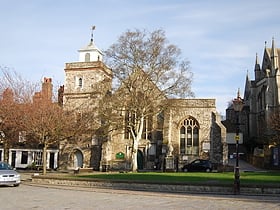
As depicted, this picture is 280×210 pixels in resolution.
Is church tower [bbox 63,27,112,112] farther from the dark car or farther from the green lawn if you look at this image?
the green lawn

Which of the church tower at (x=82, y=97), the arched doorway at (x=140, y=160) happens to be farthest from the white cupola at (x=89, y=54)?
the arched doorway at (x=140, y=160)

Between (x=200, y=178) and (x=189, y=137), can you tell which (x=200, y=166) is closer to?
(x=189, y=137)

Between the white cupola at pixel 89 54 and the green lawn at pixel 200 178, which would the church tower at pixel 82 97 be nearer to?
the white cupola at pixel 89 54

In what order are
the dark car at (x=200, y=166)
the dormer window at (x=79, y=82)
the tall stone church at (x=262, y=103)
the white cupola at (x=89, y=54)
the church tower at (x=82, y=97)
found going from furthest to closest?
the tall stone church at (x=262, y=103) < the white cupola at (x=89, y=54) < the dormer window at (x=79, y=82) < the church tower at (x=82, y=97) < the dark car at (x=200, y=166)

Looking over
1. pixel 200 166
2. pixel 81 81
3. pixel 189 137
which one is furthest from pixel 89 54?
pixel 200 166

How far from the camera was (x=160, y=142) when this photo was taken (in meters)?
43.7

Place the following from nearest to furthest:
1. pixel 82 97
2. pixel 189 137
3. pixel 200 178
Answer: pixel 200 178 → pixel 189 137 → pixel 82 97

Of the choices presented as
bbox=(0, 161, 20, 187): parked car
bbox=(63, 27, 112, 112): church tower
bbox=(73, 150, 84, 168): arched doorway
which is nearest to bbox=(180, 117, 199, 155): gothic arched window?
bbox=(63, 27, 112, 112): church tower

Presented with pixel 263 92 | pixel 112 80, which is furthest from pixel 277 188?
pixel 263 92

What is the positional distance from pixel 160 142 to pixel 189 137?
3509 mm

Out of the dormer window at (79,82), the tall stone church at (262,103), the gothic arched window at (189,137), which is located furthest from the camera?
the tall stone church at (262,103)

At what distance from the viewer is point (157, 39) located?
34.8m

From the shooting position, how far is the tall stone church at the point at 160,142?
4191cm

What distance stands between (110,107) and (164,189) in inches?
646
